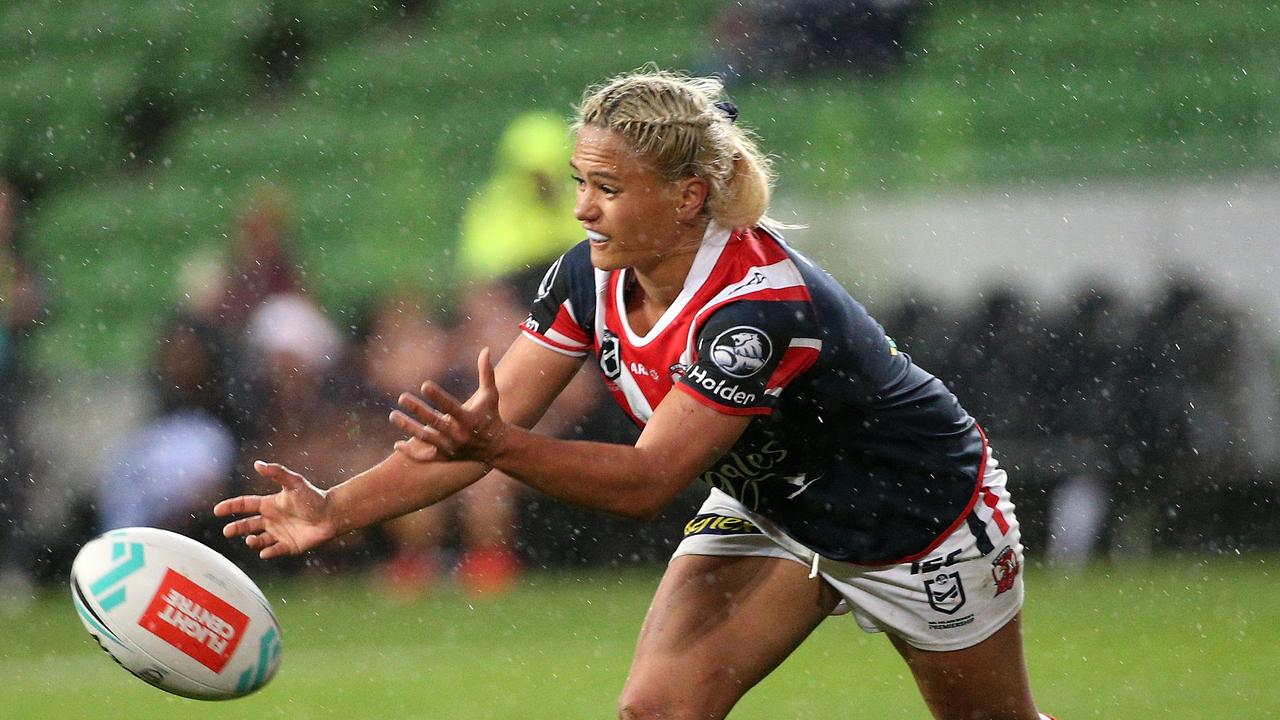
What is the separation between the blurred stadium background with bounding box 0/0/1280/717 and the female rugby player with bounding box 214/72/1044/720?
231cm

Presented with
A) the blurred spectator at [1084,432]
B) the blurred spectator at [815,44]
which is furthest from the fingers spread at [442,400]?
the blurred spectator at [815,44]

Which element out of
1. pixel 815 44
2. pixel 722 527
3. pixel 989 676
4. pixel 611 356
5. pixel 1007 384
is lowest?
pixel 1007 384

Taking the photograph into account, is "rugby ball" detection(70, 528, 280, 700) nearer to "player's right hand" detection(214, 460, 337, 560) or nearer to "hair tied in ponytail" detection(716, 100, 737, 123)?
"player's right hand" detection(214, 460, 337, 560)

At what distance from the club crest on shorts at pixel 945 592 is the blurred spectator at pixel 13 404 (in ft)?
21.0

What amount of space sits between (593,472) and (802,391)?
645 millimetres

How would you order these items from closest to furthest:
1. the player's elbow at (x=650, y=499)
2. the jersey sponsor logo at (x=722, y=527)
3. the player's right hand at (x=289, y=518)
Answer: the player's elbow at (x=650, y=499) → the player's right hand at (x=289, y=518) → the jersey sponsor logo at (x=722, y=527)

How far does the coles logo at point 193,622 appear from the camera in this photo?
4.00 metres

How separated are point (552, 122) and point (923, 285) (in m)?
2.38

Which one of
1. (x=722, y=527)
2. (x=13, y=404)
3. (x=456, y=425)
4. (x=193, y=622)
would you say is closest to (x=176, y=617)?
(x=193, y=622)

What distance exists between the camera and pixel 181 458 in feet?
30.6

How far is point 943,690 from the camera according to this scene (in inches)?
163

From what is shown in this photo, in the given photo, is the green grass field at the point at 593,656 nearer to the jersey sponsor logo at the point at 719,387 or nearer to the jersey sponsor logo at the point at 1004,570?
the jersey sponsor logo at the point at 1004,570

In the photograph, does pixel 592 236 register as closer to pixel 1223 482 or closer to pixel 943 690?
pixel 943 690

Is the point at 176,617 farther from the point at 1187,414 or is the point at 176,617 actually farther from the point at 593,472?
the point at 1187,414
